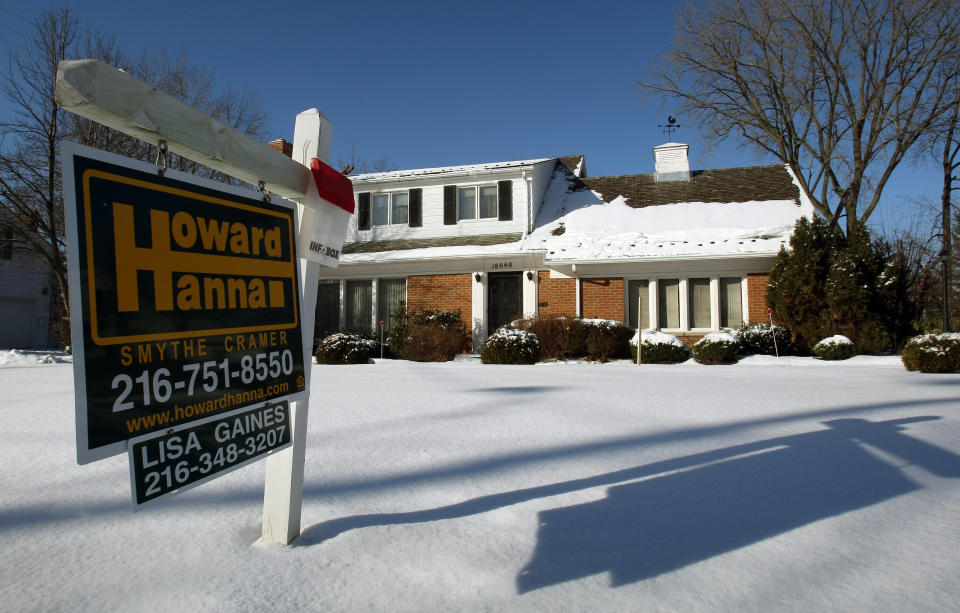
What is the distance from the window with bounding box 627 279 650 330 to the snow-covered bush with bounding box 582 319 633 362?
2091 millimetres

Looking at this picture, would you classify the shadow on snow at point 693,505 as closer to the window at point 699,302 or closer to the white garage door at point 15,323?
the window at point 699,302

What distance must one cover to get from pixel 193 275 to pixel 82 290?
1.16 feet

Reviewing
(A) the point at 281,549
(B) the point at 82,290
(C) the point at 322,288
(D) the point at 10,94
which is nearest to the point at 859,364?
(A) the point at 281,549

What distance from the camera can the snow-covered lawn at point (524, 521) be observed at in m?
1.72

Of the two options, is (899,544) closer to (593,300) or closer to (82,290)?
(82,290)

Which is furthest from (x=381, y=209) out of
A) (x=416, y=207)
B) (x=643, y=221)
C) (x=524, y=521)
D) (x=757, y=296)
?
(x=524, y=521)

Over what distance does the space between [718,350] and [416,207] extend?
968 centimetres

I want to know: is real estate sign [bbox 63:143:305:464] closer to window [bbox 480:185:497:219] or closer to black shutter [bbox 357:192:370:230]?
window [bbox 480:185:497:219]

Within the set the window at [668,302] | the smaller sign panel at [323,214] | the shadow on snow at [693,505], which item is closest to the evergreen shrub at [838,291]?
the window at [668,302]

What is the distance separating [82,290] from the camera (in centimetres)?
135

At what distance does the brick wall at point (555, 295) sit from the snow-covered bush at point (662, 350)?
3.09m

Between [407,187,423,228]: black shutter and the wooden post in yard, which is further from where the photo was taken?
[407,187,423,228]: black shutter

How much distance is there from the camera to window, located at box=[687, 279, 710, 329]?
13836 millimetres

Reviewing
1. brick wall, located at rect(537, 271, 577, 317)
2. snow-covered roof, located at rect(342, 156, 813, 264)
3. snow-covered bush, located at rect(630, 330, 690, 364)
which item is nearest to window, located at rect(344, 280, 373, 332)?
snow-covered roof, located at rect(342, 156, 813, 264)
